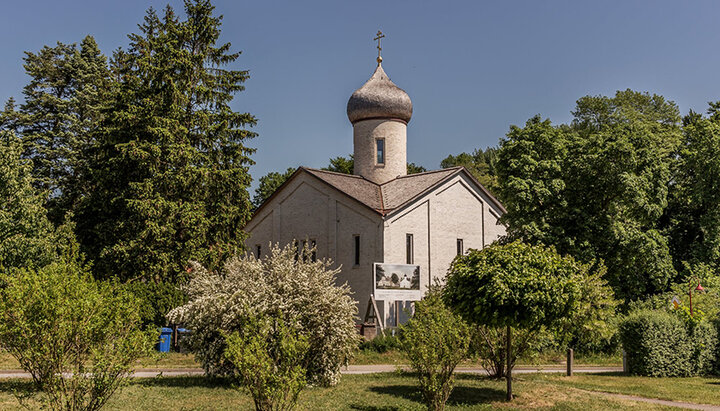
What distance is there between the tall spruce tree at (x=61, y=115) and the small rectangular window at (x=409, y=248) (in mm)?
20231

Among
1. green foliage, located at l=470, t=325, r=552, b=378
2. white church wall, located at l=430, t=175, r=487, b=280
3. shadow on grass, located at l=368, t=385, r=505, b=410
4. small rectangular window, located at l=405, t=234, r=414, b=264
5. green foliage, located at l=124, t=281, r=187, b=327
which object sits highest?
white church wall, located at l=430, t=175, r=487, b=280

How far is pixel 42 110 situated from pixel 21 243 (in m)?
14.9

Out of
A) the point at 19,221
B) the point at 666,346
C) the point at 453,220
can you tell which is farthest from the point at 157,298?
the point at 666,346

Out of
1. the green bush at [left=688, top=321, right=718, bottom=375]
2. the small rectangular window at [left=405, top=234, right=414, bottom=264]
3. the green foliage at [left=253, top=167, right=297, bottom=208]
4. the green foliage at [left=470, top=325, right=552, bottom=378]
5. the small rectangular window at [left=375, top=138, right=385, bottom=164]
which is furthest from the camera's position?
the green foliage at [left=253, top=167, right=297, bottom=208]

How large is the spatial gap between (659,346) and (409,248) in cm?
1504

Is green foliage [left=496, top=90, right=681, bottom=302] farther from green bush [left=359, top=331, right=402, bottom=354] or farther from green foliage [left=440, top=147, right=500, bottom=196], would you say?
green foliage [left=440, top=147, right=500, bottom=196]

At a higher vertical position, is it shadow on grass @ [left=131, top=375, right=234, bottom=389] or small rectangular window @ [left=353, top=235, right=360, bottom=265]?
small rectangular window @ [left=353, top=235, right=360, bottom=265]

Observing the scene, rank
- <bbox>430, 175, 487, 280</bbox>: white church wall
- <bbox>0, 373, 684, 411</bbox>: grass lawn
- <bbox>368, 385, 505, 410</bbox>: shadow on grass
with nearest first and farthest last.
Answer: <bbox>0, 373, 684, 411</bbox>: grass lawn → <bbox>368, 385, 505, 410</bbox>: shadow on grass → <bbox>430, 175, 487, 280</bbox>: white church wall

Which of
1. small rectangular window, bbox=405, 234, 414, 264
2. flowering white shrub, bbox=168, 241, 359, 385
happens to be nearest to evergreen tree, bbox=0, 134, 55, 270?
small rectangular window, bbox=405, 234, 414, 264

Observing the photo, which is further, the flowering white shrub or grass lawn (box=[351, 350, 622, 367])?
grass lawn (box=[351, 350, 622, 367])

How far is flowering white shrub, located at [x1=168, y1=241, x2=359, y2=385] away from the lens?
17469 millimetres

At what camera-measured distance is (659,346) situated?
23.6 m

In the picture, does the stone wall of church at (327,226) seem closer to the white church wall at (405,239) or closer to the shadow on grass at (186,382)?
the white church wall at (405,239)

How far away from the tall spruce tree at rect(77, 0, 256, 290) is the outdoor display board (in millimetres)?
7530
